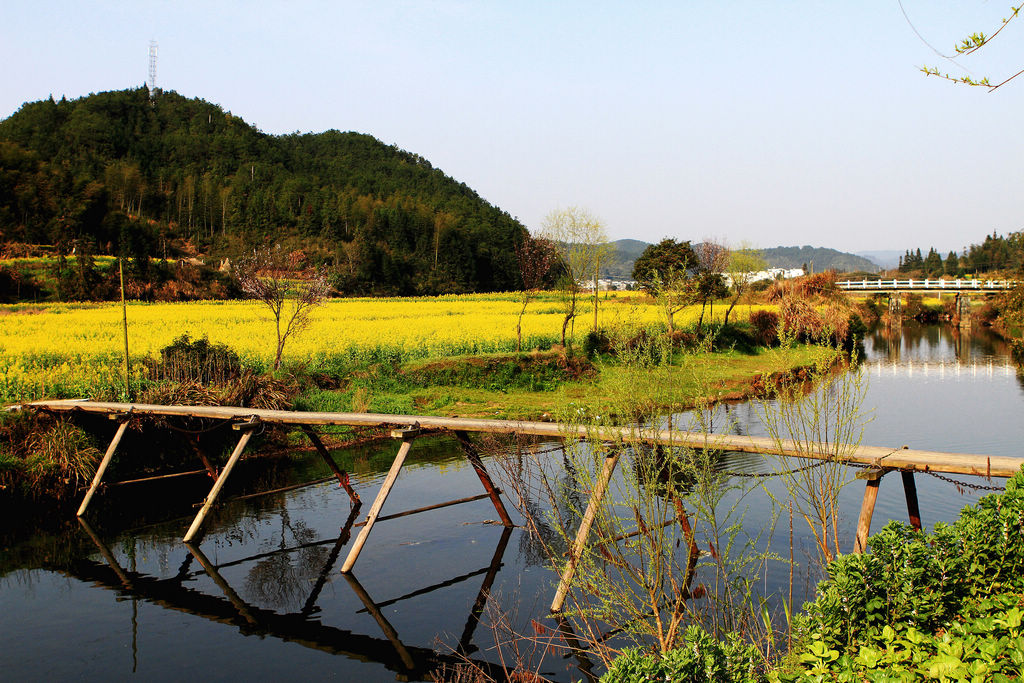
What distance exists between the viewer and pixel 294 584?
28.5ft

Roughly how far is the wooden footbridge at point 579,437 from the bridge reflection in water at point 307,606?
71cm

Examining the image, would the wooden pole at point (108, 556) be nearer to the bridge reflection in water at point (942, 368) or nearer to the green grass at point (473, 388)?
the green grass at point (473, 388)

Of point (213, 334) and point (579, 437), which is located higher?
point (213, 334)

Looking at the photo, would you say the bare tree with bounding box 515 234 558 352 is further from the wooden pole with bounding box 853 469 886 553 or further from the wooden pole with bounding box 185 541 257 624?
the wooden pole with bounding box 853 469 886 553

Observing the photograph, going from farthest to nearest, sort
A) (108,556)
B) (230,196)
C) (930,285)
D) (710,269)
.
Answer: (230,196) < (930,285) < (710,269) < (108,556)

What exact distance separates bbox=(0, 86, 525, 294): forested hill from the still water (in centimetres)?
3256

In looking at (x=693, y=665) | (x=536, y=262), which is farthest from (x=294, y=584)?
(x=536, y=262)

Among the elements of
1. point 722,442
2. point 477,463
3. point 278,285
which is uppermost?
point 278,285

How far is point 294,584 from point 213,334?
53.7 feet

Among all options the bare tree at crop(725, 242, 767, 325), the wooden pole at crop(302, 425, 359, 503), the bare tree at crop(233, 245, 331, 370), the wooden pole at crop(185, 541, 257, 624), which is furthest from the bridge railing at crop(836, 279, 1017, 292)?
the wooden pole at crop(185, 541, 257, 624)

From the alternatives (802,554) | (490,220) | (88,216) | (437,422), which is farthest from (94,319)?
(490,220)

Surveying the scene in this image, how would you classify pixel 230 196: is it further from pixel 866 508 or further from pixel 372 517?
pixel 866 508

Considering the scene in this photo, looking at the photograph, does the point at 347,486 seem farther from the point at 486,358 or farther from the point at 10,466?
the point at 486,358

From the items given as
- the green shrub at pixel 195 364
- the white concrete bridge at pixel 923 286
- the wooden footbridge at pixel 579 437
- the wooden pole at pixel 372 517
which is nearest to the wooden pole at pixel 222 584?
the wooden footbridge at pixel 579 437
